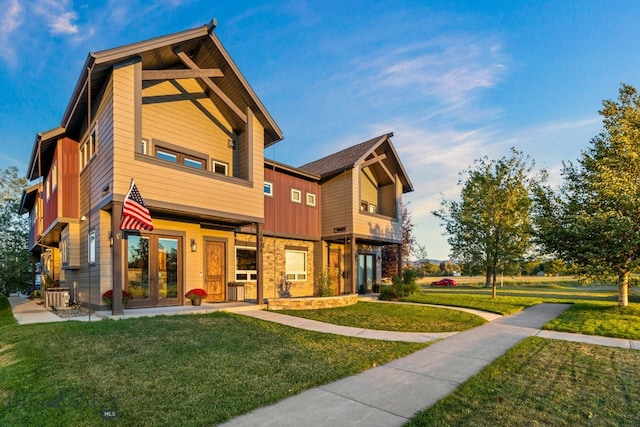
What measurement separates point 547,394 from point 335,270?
1446 centimetres

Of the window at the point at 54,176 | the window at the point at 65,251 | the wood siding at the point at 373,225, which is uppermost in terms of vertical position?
the window at the point at 54,176

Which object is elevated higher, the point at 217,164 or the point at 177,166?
the point at 217,164

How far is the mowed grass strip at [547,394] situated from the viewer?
12.1ft

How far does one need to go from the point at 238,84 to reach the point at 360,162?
6.75m

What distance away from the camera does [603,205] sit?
11711 mm

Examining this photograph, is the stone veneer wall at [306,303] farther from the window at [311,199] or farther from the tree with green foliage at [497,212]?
the tree with green foliage at [497,212]

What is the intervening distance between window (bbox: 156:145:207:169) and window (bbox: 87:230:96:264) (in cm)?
307

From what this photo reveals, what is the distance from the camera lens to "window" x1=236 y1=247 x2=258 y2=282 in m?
14.5

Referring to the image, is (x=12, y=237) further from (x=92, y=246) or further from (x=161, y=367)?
(x=161, y=367)

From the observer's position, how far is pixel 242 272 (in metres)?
14.6

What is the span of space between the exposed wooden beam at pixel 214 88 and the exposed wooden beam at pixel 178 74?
18 cm

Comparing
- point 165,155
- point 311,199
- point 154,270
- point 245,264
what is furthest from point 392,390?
point 311,199

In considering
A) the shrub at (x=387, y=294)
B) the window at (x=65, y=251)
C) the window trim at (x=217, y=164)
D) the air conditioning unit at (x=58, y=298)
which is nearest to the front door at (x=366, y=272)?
the shrub at (x=387, y=294)

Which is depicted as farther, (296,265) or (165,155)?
(296,265)
